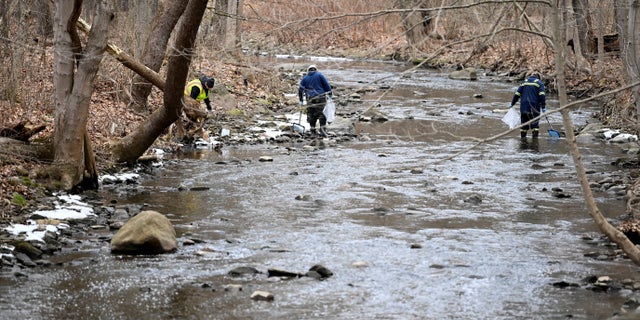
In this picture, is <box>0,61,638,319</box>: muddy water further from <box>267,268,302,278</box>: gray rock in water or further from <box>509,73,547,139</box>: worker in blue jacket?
<box>509,73,547,139</box>: worker in blue jacket

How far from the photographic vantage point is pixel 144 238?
388 inches

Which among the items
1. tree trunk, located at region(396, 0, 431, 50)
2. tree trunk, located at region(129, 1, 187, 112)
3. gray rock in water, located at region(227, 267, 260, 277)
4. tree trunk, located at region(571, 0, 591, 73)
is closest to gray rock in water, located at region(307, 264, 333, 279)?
gray rock in water, located at region(227, 267, 260, 277)

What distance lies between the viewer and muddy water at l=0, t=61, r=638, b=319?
806cm

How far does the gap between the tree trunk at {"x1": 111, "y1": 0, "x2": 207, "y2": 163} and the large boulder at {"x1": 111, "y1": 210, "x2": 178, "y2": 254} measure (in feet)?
8.82

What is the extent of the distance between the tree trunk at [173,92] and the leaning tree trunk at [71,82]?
3.74ft

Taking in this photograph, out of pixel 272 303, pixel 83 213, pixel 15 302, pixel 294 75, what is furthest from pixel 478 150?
pixel 294 75

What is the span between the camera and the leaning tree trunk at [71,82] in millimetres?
12211

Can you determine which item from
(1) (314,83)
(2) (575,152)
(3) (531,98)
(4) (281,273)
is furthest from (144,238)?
(3) (531,98)

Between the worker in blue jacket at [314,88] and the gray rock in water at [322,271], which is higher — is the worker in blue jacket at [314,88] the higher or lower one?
the higher one

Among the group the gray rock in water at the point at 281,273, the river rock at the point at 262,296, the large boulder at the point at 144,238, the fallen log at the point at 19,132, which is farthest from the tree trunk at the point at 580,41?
the river rock at the point at 262,296

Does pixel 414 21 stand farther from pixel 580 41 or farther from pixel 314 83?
pixel 580 41

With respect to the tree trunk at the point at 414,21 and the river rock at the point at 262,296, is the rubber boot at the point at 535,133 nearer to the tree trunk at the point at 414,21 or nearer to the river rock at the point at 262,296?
the tree trunk at the point at 414,21

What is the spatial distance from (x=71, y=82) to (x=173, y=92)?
1886mm

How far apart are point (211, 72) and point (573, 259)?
16.6m
